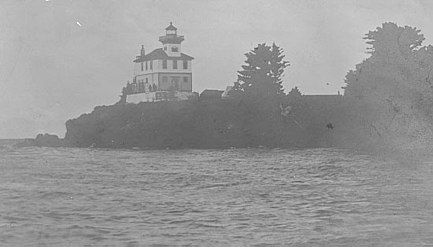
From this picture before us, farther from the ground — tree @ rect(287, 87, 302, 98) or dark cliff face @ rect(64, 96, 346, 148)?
tree @ rect(287, 87, 302, 98)

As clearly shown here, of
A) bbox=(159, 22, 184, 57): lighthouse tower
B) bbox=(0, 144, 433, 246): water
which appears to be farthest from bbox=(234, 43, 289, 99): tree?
bbox=(0, 144, 433, 246): water

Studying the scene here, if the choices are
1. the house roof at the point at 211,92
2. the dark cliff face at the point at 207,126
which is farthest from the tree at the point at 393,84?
the house roof at the point at 211,92

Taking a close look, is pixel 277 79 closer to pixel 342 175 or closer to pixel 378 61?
pixel 378 61

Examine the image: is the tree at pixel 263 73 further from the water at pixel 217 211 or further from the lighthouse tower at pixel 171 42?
the water at pixel 217 211

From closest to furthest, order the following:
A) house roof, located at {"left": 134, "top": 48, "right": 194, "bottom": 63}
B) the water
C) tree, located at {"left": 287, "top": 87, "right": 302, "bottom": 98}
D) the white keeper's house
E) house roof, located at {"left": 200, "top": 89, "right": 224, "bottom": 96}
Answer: the water
tree, located at {"left": 287, "top": 87, "right": 302, "bottom": 98}
house roof, located at {"left": 200, "top": 89, "right": 224, "bottom": 96}
the white keeper's house
house roof, located at {"left": 134, "top": 48, "right": 194, "bottom": 63}

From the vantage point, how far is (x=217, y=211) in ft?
45.3

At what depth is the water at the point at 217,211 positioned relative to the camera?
10.4 metres

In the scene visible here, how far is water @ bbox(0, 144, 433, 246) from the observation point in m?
10.4

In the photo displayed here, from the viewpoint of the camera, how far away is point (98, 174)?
24.5 m

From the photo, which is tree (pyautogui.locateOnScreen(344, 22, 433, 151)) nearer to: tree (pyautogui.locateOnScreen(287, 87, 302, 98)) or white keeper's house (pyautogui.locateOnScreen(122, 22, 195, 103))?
tree (pyautogui.locateOnScreen(287, 87, 302, 98))

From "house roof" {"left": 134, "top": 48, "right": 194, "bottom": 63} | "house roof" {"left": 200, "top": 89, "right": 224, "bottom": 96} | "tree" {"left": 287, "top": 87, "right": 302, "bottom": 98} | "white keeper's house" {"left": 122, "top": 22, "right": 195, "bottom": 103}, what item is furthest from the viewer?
"house roof" {"left": 134, "top": 48, "right": 194, "bottom": 63}

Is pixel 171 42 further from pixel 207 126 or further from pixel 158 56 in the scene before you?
pixel 207 126

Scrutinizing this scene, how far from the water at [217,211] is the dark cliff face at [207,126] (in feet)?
127

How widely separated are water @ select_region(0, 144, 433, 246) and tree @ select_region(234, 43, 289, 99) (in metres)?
44.8
